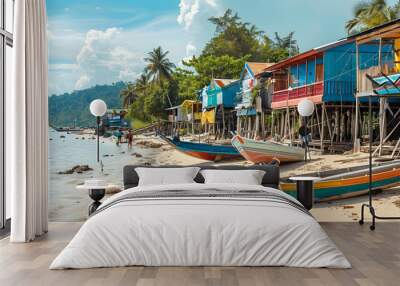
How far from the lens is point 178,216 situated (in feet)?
12.9

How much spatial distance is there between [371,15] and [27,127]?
4.15 m

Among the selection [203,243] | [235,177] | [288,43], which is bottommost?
[203,243]

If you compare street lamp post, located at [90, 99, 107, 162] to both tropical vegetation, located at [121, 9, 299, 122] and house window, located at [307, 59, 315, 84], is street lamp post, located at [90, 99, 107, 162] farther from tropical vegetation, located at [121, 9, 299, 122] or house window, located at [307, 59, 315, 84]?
house window, located at [307, 59, 315, 84]

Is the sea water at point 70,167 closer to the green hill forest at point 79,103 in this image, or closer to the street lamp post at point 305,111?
the green hill forest at point 79,103

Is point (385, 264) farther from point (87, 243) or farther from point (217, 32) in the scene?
point (217, 32)

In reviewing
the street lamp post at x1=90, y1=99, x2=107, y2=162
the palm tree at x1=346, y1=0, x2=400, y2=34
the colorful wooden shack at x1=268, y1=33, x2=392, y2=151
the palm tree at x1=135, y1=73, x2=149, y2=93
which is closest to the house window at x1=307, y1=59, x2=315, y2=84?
the colorful wooden shack at x1=268, y1=33, x2=392, y2=151

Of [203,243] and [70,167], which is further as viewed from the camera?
[70,167]

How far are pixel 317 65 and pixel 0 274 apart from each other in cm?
424

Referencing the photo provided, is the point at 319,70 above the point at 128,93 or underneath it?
above

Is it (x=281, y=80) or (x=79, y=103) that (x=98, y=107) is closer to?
(x=79, y=103)

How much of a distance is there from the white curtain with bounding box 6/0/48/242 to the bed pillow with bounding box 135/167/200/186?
1117mm

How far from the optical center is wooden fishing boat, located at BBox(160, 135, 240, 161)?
6.54m

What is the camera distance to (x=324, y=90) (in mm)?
6207

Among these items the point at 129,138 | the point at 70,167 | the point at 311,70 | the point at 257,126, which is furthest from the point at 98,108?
the point at 311,70
